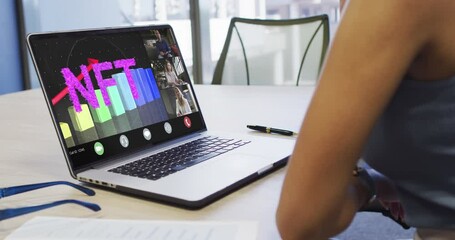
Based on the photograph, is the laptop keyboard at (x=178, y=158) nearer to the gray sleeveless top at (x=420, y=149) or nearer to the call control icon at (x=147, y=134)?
the call control icon at (x=147, y=134)

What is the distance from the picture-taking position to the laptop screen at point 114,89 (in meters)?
0.93

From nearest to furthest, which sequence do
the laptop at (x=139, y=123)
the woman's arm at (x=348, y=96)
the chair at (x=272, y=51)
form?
the woman's arm at (x=348, y=96), the laptop at (x=139, y=123), the chair at (x=272, y=51)

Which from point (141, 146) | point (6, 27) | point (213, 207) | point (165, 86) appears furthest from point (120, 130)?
point (6, 27)

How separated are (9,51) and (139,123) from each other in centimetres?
311

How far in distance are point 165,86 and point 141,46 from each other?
0.09 m

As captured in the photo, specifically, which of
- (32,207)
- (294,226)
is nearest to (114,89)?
(32,207)

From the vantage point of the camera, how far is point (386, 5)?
51cm

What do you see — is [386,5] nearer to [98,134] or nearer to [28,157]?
[98,134]

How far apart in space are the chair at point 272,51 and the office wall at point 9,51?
79.4 inches

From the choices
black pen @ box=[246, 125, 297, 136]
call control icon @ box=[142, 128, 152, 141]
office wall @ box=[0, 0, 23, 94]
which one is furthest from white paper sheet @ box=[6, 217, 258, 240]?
office wall @ box=[0, 0, 23, 94]

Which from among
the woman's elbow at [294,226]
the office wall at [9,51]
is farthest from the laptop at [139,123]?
the office wall at [9,51]

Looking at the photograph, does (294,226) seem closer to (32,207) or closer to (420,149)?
(420,149)

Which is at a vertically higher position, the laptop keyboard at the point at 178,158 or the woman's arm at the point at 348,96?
the woman's arm at the point at 348,96

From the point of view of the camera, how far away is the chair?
230 cm
